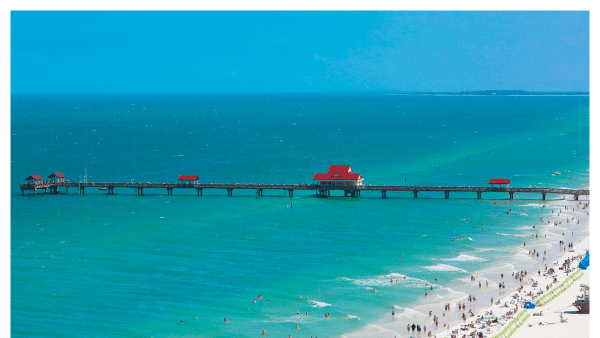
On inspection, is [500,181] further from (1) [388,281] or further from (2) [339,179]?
(1) [388,281]

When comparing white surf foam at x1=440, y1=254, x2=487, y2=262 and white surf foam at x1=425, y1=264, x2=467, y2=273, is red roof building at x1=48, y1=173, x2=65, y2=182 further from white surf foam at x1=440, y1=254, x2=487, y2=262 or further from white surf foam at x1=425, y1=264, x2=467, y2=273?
white surf foam at x1=425, y1=264, x2=467, y2=273

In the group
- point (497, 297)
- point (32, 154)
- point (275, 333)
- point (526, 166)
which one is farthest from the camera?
point (32, 154)

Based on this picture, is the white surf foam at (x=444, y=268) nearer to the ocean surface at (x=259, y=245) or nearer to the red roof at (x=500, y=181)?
the ocean surface at (x=259, y=245)

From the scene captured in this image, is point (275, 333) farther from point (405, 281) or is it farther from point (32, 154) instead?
point (32, 154)

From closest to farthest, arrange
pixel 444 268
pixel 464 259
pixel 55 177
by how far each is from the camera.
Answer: pixel 444 268
pixel 464 259
pixel 55 177

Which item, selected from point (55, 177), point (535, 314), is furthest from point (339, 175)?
point (535, 314)

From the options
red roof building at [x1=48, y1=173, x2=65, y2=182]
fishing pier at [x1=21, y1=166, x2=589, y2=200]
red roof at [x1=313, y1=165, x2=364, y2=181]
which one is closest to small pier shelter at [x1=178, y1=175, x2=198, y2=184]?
fishing pier at [x1=21, y1=166, x2=589, y2=200]

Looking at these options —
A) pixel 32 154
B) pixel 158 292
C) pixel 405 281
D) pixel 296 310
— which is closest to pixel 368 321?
pixel 296 310
